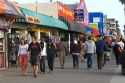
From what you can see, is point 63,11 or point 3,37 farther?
point 63,11

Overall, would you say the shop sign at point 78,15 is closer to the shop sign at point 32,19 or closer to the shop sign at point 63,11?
the shop sign at point 63,11

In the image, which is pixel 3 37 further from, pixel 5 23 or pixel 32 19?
pixel 32 19

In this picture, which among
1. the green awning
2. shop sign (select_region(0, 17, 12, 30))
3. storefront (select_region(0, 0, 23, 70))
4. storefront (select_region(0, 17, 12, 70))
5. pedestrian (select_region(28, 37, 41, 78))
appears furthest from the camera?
the green awning

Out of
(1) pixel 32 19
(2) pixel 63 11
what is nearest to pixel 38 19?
(1) pixel 32 19

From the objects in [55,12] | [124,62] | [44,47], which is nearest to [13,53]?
[44,47]

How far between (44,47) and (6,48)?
385 cm

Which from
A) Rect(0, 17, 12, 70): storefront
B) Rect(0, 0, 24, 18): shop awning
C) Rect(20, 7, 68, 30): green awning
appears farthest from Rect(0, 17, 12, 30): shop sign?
Rect(20, 7, 68, 30): green awning

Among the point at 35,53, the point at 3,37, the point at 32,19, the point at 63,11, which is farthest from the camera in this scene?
the point at 63,11

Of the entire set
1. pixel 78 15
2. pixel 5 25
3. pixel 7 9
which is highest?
pixel 78 15

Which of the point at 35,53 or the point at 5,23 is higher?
the point at 5,23

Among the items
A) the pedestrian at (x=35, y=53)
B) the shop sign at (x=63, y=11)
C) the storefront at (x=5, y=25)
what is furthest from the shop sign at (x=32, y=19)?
the shop sign at (x=63, y=11)

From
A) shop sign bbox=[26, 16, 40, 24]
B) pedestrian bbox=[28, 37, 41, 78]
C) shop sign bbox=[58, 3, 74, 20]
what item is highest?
shop sign bbox=[58, 3, 74, 20]

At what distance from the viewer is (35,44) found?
18844 millimetres

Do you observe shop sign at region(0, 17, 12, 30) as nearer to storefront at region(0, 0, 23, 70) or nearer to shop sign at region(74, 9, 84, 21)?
storefront at region(0, 0, 23, 70)
